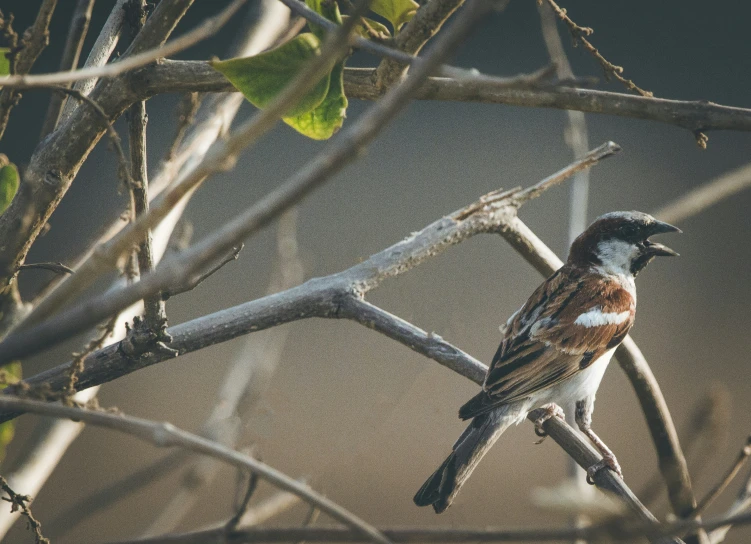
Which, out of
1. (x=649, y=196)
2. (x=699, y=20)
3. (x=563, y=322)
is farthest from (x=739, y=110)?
(x=699, y=20)

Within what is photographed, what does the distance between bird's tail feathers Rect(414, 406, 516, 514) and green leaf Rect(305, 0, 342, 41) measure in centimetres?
123

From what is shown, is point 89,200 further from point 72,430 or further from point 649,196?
point 649,196

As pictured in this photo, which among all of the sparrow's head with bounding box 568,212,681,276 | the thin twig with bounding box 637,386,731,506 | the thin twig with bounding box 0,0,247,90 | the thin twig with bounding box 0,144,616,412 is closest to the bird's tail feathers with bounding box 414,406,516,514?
the thin twig with bounding box 0,144,616,412

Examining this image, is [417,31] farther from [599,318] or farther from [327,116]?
[599,318]

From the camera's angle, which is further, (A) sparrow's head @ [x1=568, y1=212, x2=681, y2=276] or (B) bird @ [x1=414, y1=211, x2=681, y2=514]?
(A) sparrow's head @ [x1=568, y1=212, x2=681, y2=276]

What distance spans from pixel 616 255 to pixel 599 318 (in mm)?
360

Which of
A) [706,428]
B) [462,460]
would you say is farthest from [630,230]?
[706,428]

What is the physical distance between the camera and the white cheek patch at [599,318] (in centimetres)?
263

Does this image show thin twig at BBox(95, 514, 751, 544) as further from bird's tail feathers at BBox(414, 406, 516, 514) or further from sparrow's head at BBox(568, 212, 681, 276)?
sparrow's head at BBox(568, 212, 681, 276)

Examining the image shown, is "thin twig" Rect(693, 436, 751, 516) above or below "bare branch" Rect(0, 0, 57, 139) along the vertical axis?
below

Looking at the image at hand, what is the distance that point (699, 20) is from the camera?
487cm

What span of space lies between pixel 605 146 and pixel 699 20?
11.6 ft

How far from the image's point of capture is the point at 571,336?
267cm

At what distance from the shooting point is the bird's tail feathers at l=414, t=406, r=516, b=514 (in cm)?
200
